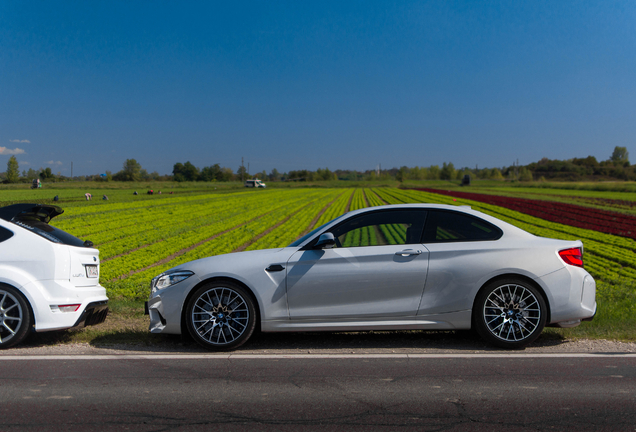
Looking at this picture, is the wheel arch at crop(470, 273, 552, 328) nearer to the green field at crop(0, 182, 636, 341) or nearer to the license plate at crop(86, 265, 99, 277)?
the green field at crop(0, 182, 636, 341)

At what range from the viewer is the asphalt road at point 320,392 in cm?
348

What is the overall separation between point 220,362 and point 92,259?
8.03 feet

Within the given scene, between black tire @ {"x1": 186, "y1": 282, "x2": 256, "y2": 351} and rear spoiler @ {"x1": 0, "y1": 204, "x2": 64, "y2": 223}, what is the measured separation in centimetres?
240

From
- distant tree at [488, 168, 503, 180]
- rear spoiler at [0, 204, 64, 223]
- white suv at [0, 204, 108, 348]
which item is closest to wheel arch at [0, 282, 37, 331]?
white suv at [0, 204, 108, 348]

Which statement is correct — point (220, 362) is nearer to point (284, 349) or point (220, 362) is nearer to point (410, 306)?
point (284, 349)

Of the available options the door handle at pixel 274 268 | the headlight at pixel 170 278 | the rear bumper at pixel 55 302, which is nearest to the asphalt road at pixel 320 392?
the rear bumper at pixel 55 302

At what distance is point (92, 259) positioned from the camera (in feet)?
20.2

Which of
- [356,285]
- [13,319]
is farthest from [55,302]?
[356,285]

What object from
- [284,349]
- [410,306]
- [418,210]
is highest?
[418,210]

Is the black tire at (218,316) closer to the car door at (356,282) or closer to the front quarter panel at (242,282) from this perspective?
the front quarter panel at (242,282)

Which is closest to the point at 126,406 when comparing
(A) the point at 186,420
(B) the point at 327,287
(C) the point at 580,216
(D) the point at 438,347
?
(A) the point at 186,420

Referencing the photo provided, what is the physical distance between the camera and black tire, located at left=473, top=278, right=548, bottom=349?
211 inches

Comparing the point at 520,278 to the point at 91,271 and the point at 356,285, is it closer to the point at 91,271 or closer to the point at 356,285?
the point at 356,285

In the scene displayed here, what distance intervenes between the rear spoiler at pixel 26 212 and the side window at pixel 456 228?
4833 millimetres
